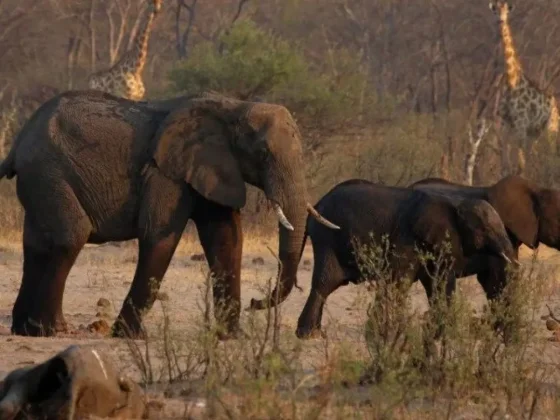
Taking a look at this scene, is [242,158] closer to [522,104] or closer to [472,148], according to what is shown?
[472,148]

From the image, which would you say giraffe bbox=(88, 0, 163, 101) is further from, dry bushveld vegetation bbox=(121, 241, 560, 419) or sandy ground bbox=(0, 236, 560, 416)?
dry bushveld vegetation bbox=(121, 241, 560, 419)

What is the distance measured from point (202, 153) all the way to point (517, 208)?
8.00ft

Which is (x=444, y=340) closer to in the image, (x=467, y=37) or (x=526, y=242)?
(x=526, y=242)

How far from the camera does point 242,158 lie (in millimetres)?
9961

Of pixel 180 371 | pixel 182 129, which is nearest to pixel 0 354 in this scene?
pixel 180 371

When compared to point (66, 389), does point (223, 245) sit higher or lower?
higher

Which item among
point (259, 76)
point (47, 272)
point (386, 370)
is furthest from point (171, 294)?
point (259, 76)

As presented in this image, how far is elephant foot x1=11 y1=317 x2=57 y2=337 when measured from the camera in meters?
9.77

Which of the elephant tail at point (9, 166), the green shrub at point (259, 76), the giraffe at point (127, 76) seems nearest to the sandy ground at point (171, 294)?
the elephant tail at point (9, 166)

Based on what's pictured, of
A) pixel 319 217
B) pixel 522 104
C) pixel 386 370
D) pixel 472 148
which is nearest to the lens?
pixel 386 370

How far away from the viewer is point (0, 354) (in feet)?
27.4

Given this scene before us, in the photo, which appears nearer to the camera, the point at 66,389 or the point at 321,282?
the point at 66,389

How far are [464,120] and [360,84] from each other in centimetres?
219

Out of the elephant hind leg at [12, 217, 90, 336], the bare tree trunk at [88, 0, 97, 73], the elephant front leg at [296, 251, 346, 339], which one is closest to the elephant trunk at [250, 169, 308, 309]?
the elephant front leg at [296, 251, 346, 339]
